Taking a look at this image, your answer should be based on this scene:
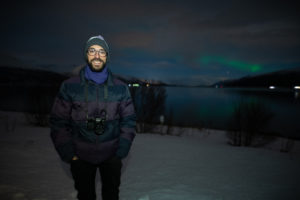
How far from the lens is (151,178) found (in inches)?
167

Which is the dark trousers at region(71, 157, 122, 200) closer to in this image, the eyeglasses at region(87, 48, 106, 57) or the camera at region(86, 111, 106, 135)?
the camera at region(86, 111, 106, 135)

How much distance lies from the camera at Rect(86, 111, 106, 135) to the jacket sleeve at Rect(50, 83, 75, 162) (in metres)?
0.25

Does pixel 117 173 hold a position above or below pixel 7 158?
above

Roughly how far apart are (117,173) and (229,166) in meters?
4.40

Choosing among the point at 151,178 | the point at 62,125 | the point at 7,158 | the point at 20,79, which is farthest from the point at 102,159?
the point at 20,79

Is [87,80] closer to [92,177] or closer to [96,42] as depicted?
[96,42]

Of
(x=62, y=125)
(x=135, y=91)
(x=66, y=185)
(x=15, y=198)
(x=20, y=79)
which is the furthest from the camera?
(x=20, y=79)

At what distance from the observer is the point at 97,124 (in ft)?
6.49

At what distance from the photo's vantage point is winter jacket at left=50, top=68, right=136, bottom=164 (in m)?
1.92

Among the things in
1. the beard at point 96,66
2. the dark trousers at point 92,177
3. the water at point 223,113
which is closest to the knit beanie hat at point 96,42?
the beard at point 96,66

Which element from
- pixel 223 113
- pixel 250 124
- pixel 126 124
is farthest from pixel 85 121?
pixel 223 113

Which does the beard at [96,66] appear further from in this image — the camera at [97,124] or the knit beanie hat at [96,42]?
the camera at [97,124]

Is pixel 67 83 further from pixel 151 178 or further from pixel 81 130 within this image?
pixel 151 178

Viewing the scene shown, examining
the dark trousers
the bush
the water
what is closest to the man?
the dark trousers
